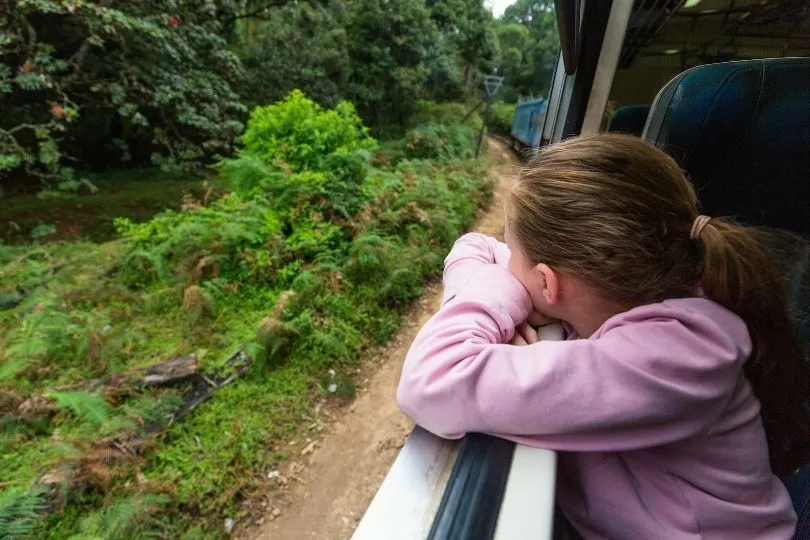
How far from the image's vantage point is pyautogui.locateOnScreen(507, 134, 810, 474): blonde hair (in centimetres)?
83

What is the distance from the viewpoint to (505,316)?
0.88 m

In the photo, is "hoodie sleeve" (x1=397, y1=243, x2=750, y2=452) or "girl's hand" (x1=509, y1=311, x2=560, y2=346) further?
"girl's hand" (x1=509, y1=311, x2=560, y2=346)

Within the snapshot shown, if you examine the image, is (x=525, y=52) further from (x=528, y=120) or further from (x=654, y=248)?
(x=654, y=248)

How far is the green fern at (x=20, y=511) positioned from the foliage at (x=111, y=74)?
16.2 feet

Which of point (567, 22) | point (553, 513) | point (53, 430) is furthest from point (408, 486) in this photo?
point (53, 430)

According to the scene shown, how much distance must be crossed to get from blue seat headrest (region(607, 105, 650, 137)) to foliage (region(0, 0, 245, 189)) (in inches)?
258

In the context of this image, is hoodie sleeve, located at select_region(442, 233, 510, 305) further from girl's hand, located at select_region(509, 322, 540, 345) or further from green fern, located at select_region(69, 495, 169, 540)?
green fern, located at select_region(69, 495, 169, 540)

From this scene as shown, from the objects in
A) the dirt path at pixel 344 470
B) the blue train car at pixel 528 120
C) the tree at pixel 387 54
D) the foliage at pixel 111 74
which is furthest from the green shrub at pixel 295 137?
the blue train car at pixel 528 120

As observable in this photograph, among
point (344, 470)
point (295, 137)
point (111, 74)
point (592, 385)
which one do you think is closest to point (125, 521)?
point (344, 470)

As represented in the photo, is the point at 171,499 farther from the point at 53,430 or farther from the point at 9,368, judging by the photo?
the point at 9,368

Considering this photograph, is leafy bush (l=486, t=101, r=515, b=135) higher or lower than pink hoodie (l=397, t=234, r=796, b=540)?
lower

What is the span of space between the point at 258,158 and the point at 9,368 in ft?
12.7

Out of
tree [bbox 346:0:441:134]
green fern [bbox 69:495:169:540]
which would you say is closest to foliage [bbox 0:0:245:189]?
tree [bbox 346:0:441:134]

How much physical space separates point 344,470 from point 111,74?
7807 millimetres
